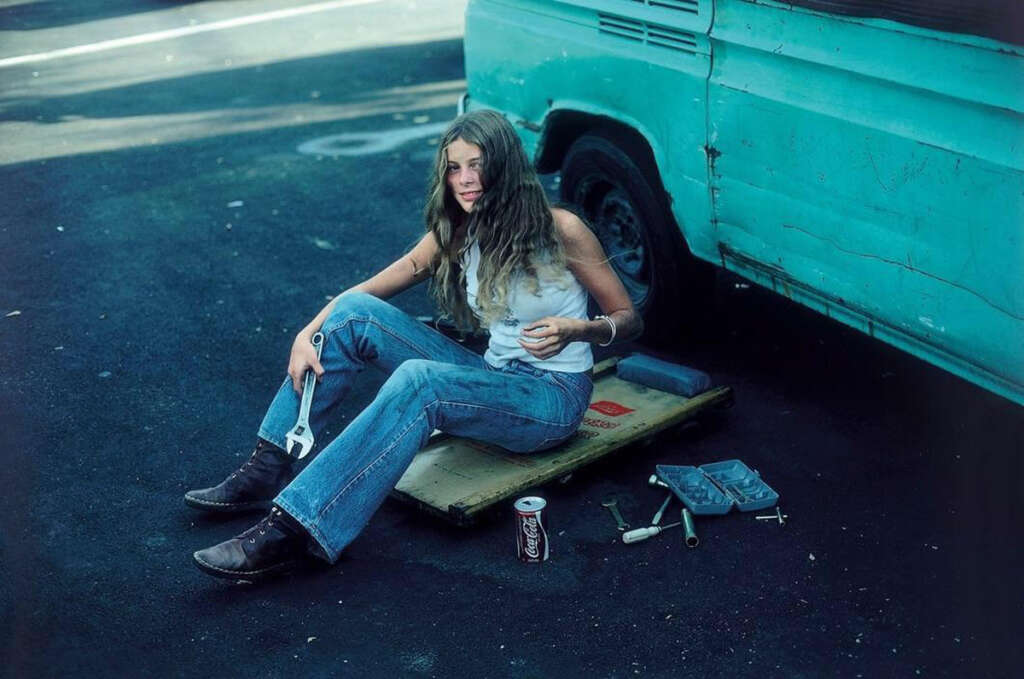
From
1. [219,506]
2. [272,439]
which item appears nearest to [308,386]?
[272,439]

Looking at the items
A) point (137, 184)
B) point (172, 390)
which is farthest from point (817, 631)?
point (137, 184)

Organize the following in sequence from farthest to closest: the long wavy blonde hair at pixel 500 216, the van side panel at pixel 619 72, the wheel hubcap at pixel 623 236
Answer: the wheel hubcap at pixel 623 236 → the van side panel at pixel 619 72 → the long wavy blonde hair at pixel 500 216

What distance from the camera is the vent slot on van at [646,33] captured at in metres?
4.85

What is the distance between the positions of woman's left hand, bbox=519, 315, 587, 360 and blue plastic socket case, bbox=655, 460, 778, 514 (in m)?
0.71

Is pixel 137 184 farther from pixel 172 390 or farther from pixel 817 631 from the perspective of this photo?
pixel 817 631

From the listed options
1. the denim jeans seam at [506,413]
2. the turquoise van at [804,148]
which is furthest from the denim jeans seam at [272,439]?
the turquoise van at [804,148]

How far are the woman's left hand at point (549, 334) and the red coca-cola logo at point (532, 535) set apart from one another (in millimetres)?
537

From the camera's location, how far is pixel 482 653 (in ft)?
12.1

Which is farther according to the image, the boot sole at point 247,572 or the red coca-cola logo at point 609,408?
the red coca-cola logo at point 609,408

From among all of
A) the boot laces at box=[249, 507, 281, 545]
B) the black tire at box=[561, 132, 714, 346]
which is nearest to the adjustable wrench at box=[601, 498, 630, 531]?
the boot laces at box=[249, 507, 281, 545]

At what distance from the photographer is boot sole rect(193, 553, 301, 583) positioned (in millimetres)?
3930

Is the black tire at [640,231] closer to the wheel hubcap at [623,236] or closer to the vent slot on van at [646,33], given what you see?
the wheel hubcap at [623,236]

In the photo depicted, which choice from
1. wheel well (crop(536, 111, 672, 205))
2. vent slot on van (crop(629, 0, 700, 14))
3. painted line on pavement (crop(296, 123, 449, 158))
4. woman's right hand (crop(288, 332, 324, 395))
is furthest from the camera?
painted line on pavement (crop(296, 123, 449, 158))

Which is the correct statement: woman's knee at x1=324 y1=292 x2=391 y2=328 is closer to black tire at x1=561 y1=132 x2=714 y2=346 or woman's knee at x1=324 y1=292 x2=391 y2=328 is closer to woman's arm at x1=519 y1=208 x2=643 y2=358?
woman's arm at x1=519 y1=208 x2=643 y2=358
